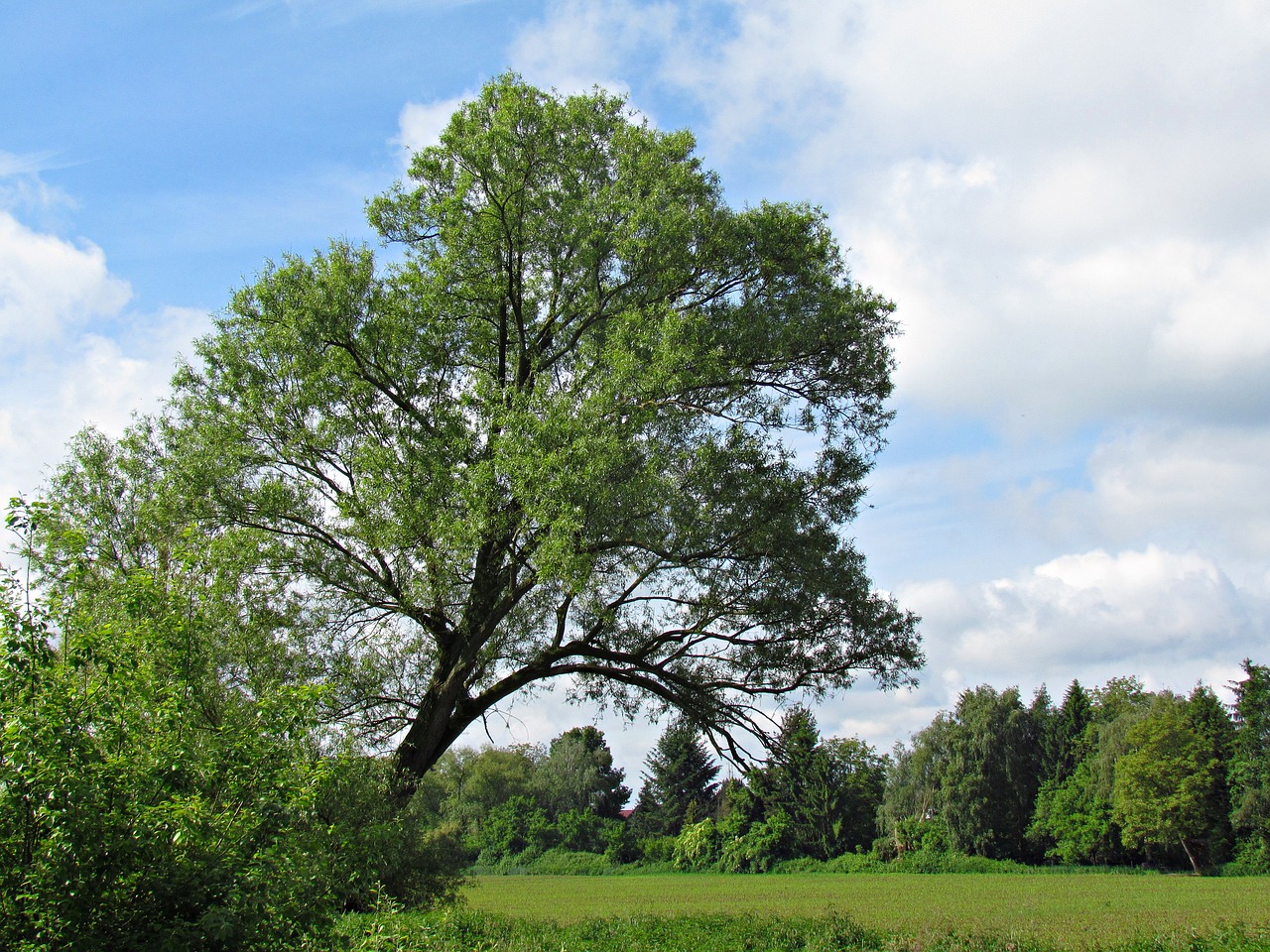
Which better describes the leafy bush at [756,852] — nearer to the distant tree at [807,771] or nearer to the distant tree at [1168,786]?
the distant tree at [1168,786]

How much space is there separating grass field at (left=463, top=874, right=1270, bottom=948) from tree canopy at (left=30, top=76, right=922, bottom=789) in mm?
6842

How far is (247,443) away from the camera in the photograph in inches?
649

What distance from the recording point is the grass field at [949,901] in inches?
899

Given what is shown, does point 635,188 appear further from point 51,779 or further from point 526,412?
point 51,779

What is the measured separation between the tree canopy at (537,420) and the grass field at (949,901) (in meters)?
6.84

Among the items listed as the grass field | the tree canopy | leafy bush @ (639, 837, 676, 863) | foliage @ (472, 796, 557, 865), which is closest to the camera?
the tree canopy

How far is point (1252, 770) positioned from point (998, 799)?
59.1 ft

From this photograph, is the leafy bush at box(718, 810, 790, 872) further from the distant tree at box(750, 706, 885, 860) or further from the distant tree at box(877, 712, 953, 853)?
the distant tree at box(750, 706, 885, 860)

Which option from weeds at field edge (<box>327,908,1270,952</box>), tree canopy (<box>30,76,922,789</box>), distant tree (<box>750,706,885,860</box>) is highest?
tree canopy (<box>30,76,922,789</box>)

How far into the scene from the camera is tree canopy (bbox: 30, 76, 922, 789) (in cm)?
1498

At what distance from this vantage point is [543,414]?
49.0 feet

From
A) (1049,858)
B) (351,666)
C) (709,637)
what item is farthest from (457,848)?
(1049,858)

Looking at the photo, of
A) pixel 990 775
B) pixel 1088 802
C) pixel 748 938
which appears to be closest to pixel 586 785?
pixel 990 775

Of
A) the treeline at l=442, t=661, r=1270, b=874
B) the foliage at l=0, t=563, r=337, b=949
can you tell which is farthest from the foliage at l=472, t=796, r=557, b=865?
the foliage at l=0, t=563, r=337, b=949
